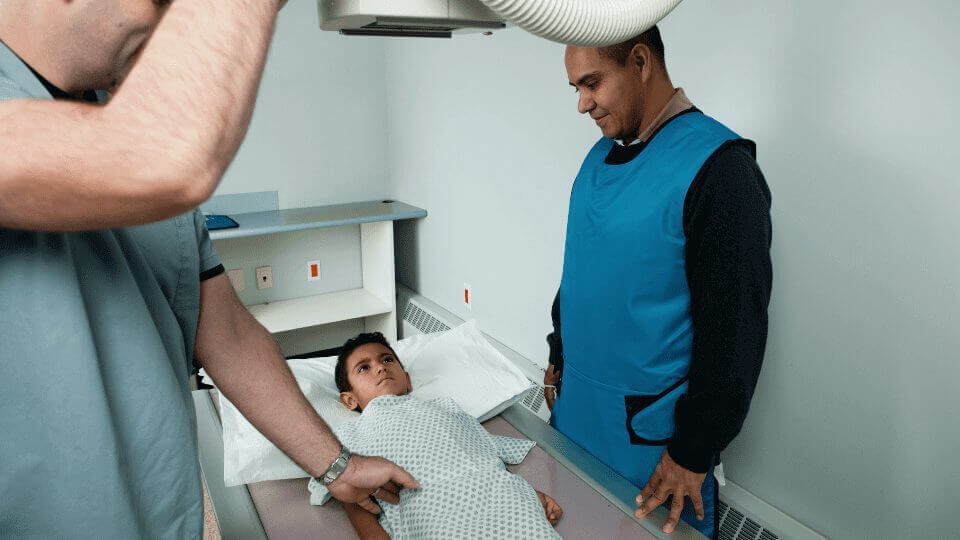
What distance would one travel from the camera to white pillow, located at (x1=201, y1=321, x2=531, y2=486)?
1.49m

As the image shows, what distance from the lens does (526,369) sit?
2418mm

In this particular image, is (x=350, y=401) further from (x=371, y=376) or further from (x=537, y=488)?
(x=537, y=488)

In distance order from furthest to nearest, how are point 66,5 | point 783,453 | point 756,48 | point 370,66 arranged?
1. point 370,66
2. point 783,453
3. point 756,48
4. point 66,5

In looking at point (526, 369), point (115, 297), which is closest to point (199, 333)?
point (115, 297)

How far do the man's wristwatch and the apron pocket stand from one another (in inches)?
23.7

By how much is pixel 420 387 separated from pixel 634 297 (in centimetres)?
95

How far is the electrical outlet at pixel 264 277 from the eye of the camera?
3.09 meters

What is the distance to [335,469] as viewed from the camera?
1090 mm

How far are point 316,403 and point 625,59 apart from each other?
1.31 meters

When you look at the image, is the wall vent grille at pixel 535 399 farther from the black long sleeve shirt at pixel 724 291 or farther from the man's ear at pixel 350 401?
the black long sleeve shirt at pixel 724 291

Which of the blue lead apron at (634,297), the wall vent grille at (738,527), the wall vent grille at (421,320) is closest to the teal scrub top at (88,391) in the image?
the blue lead apron at (634,297)

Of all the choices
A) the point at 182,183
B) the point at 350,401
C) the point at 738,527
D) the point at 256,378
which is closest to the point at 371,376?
the point at 350,401

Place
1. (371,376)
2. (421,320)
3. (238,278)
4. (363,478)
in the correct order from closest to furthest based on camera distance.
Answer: (363,478) → (371,376) → (238,278) → (421,320)

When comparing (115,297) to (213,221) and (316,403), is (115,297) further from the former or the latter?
(213,221)
